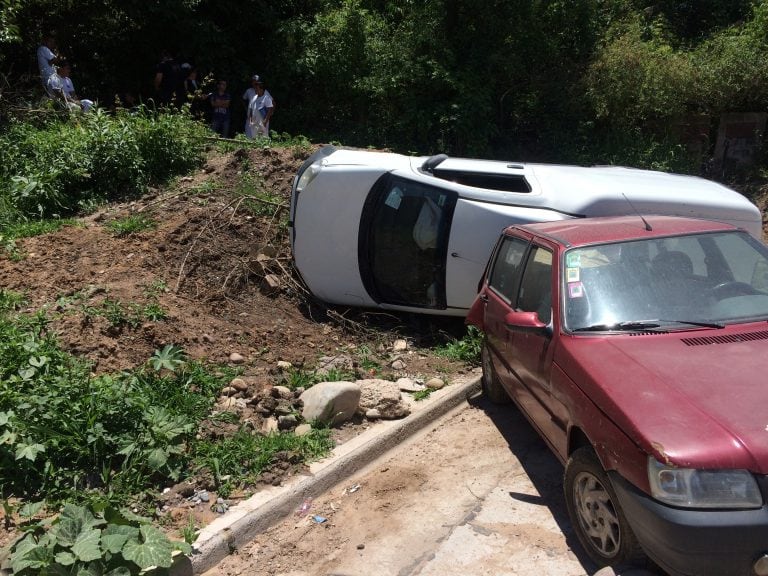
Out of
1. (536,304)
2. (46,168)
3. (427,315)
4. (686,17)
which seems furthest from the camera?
(686,17)

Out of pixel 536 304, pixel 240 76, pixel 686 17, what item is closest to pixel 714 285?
pixel 536 304

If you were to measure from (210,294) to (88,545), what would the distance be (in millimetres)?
4017

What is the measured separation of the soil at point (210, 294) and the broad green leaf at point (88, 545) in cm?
95

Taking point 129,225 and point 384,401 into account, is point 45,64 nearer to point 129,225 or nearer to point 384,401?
point 129,225

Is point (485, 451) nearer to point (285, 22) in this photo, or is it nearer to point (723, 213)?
point (723, 213)

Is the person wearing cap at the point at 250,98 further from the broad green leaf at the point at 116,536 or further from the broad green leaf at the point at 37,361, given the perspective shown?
the broad green leaf at the point at 116,536

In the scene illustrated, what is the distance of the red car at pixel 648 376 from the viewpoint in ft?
9.29

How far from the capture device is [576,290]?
13.7 ft

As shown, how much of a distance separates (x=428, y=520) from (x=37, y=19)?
14250 mm

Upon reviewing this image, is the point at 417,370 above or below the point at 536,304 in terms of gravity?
below

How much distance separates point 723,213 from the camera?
6230 millimetres

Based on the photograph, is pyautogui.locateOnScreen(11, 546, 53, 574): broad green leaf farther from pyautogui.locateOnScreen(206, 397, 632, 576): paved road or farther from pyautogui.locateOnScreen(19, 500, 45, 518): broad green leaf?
pyautogui.locateOnScreen(206, 397, 632, 576): paved road

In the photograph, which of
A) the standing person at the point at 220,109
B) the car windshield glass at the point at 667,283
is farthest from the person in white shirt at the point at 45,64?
the car windshield glass at the point at 667,283

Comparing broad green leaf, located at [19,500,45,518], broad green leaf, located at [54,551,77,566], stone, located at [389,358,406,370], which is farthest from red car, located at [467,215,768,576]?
broad green leaf, located at [19,500,45,518]
